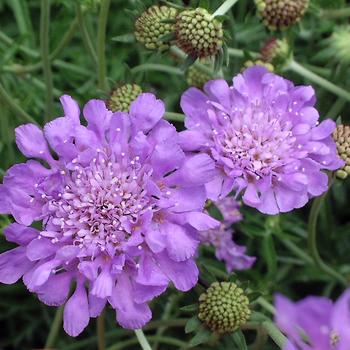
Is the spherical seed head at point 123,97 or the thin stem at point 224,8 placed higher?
the thin stem at point 224,8

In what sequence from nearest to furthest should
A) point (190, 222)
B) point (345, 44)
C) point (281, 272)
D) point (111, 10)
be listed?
1. point (190, 222)
2. point (345, 44)
3. point (281, 272)
4. point (111, 10)

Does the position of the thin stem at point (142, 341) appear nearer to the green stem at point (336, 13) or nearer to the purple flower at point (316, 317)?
the purple flower at point (316, 317)

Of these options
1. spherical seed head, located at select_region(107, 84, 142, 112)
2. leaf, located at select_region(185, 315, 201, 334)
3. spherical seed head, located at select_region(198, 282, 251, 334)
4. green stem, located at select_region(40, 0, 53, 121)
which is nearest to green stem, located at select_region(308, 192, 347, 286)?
spherical seed head, located at select_region(198, 282, 251, 334)

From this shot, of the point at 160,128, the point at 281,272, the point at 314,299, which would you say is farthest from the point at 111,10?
the point at 314,299

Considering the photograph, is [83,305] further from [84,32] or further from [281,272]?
[281,272]

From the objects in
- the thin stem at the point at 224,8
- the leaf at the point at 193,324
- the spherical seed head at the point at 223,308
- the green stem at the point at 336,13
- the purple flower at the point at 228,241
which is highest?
the thin stem at the point at 224,8

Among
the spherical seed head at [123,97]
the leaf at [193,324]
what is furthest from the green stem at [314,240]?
the spherical seed head at [123,97]
